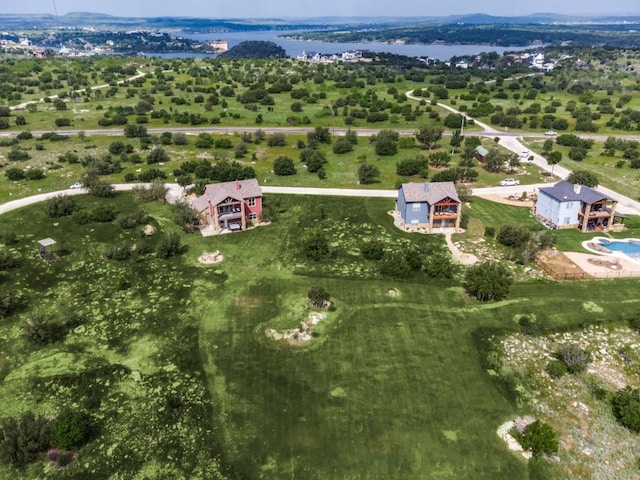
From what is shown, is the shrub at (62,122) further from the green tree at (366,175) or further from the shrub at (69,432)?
the shrub at (69,432)

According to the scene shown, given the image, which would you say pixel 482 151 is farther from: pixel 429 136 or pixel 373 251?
pixel 373 251

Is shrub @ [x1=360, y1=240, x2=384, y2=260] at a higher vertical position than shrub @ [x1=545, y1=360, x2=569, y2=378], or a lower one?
higher

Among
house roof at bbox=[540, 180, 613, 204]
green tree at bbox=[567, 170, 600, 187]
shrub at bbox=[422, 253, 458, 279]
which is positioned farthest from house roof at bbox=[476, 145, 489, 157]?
shrub at bbox=[422, 253, 458, 279]

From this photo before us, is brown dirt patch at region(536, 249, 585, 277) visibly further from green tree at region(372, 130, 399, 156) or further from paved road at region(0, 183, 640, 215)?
green tree at region(372, 130, 399, 156)

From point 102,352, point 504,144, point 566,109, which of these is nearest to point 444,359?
point 102,352

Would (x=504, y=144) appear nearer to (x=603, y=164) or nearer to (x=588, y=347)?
(x=603, y=164)
